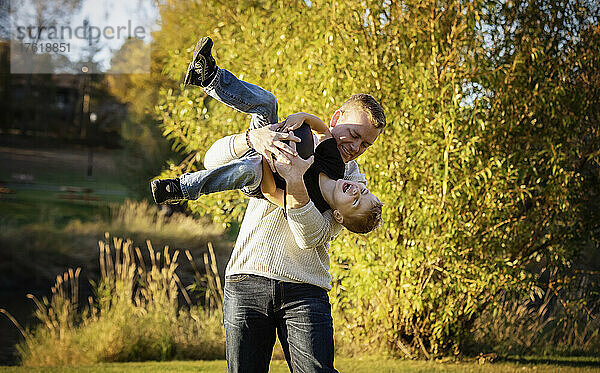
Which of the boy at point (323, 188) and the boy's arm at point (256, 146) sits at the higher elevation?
the boy's arm at point (256, 146)

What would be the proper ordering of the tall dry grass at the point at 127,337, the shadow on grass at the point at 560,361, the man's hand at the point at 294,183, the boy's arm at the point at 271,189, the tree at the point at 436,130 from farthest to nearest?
the tall dry grass at the point at 127,337 < the shadow on grass at the point at 560,361 < the tree at the point at 436,130 < the boy's arm at the point at 271,189 < the man's hand at the point at 294,183

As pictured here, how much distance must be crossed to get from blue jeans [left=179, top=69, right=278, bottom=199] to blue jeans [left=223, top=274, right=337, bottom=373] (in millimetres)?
289

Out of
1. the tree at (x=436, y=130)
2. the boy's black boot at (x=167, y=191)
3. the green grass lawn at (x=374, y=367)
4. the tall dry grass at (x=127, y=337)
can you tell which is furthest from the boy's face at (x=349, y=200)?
the tall dry grass at (x=127, y=337)

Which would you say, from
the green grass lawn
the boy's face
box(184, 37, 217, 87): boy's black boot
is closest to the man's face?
the boy's face

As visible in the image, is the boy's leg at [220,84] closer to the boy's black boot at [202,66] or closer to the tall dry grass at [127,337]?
the boy's black boot at [202,66]

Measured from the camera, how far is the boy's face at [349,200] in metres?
2.00

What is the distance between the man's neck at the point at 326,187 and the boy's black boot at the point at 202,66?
466 mm

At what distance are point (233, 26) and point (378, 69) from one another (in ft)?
4.00

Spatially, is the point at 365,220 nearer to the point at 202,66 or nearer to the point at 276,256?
the point at 276,256

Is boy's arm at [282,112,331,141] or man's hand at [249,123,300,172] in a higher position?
boy's arm at [282,112,331,141]

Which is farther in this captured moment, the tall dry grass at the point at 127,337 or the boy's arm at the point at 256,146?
the tall dry grass at the point at 127,337

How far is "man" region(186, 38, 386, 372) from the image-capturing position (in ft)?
6.30

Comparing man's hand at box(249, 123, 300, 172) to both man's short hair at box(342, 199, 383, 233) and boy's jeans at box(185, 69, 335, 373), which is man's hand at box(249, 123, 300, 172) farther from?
man's short hair at box(342, 199, 383, 233)

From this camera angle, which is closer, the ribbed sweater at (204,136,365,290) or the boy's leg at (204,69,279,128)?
the ribbed sweater at (204,136,365,290)
